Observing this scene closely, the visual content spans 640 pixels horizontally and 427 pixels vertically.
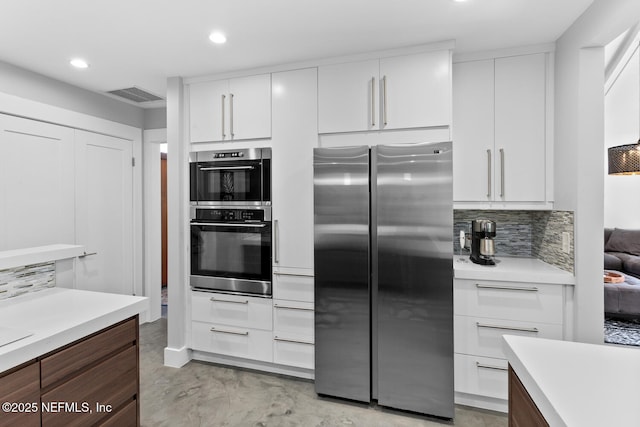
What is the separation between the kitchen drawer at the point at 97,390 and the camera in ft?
4.73

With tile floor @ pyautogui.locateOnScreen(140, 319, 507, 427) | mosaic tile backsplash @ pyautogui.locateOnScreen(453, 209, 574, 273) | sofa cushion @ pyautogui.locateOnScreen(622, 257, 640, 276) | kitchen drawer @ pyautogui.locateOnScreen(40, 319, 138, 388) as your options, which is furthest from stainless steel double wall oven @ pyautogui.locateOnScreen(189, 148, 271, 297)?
sofa cushion @ pyautogui.locateOnScreen(622, 257, 640, 276)

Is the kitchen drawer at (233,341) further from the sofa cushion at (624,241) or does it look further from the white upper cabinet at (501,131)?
the sofa cushion at (624,241)

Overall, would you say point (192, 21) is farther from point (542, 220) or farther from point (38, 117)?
point (542, 220)

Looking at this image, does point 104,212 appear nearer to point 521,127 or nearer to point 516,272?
point 516,272

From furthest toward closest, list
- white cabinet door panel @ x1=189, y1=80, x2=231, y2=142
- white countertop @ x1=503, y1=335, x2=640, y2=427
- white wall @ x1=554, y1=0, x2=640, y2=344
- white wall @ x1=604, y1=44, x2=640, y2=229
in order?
white wall @ x1=604, y1=44, x2=640, y2=229 → white cabinet door panel @ x1=189, y1=80, x2=231, y2=142 → white wall @ x1=554, y1=0, x2=640, y2=344 → white countertop @ x1=503, y1=335, x2=640, y2=427

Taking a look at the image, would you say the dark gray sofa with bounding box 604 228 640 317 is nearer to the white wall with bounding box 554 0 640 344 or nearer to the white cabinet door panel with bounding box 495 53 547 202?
the white wall with bounding box 554 0 640 344

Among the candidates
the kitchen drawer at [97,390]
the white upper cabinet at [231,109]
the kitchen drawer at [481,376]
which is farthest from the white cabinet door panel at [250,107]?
the kitchen drawer at [481,376]

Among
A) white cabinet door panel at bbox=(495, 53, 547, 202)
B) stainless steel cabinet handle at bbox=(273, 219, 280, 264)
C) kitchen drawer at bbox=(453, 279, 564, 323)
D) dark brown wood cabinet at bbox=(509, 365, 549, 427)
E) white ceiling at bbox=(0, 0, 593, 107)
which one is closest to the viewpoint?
dark brown wood cabinet at bbox=(509, 365, 549, 427)

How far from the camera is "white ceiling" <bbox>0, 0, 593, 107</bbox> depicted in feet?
5.95

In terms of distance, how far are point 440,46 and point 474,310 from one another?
1.76m

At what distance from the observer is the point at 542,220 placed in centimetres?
250

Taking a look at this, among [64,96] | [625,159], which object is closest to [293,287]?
[64,96]

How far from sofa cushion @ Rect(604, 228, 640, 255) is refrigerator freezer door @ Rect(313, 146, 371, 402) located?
4.89 metres

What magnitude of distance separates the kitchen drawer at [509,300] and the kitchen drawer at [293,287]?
3.40ft
